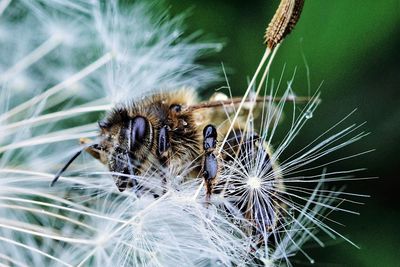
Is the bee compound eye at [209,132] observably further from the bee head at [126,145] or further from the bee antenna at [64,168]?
the bee antenna at [64,168]

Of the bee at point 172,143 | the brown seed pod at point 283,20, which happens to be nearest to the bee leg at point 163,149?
the bee at point 172,143

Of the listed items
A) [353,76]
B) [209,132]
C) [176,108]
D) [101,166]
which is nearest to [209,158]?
[209,132]

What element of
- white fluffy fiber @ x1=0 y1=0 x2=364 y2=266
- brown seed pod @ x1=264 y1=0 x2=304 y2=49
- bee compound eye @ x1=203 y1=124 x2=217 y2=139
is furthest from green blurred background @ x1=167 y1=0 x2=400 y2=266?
brown seed pod @ x1=264 y1=0 x2=304 y2=49

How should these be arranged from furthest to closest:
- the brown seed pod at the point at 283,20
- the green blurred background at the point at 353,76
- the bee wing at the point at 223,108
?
the green blurred background at the point at 353,76, the bee wing at the point at 223,108, the brown seed pod at the point at 283,20

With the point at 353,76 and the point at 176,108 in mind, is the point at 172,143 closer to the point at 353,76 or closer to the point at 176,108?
the point at 176,108

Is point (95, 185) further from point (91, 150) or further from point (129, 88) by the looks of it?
point (129, 88)

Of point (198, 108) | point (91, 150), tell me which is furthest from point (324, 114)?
point (91, 150)

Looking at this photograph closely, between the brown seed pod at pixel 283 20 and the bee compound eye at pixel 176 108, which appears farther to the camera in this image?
the bee compound eye at pixel 176 108
